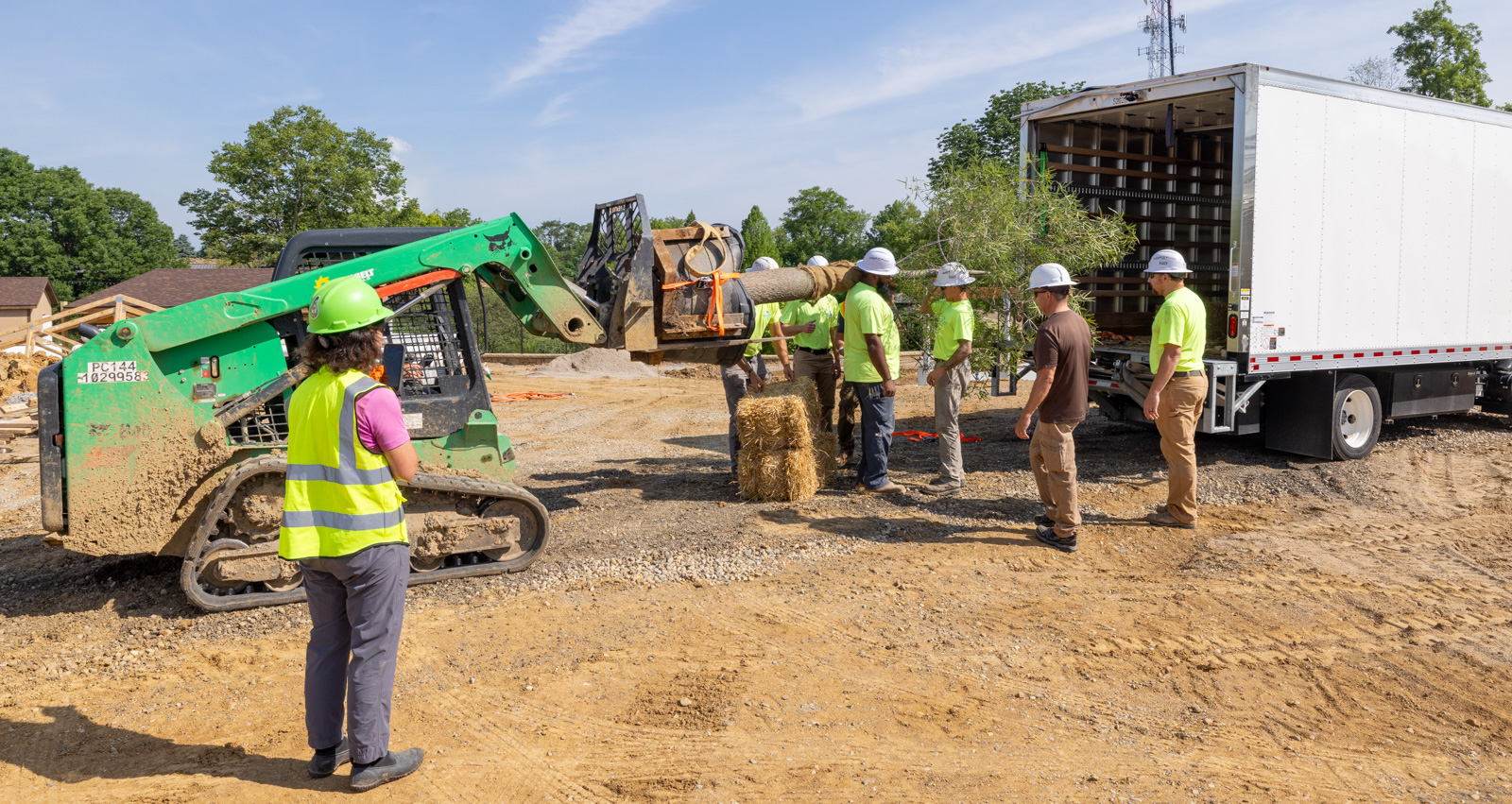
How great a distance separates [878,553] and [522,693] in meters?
2.98

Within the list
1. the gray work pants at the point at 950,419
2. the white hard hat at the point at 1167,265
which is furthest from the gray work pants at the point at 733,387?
the white hard hat at the point at 1167,265

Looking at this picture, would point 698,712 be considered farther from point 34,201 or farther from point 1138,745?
point 34,201

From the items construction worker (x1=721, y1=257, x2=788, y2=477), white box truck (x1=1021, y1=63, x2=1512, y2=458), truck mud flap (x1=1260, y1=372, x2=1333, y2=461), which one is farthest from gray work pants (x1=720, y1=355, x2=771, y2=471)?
truck mud flap (x1=1260, y1=372, x2=1333, y2=461)

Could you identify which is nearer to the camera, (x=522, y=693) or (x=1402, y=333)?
(x=522, y=693)

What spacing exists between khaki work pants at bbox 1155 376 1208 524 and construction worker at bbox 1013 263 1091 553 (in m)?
1.04

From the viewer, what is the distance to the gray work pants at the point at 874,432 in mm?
8164

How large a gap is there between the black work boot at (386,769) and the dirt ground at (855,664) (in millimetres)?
49

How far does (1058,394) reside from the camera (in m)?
6.60

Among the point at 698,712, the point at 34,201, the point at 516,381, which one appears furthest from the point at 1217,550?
Answer: the point at 34,201

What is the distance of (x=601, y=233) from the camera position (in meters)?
7.02

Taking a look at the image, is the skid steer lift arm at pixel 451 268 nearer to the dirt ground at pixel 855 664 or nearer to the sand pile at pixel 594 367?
the dirt ground at pixel 855 664

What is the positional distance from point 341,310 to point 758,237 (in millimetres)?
37409

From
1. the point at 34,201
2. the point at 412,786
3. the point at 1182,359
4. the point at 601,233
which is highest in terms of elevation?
the point at 34,201

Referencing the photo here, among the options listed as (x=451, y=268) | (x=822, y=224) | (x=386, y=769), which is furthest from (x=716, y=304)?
(x=822, y=224)
